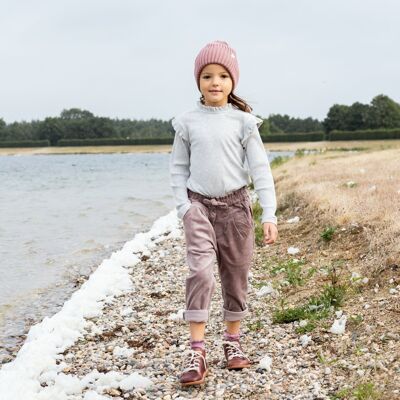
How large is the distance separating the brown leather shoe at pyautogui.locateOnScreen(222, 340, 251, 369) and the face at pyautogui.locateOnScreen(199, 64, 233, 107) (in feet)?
6.30

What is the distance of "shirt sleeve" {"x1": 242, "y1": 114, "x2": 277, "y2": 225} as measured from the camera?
439cm

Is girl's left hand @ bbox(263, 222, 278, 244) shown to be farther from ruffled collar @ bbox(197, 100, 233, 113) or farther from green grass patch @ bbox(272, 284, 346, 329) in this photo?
green grass patch @ bbox(272, 284, 346, 329)

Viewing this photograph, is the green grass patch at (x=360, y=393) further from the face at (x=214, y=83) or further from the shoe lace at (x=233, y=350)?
the face at (x=214, y=83)

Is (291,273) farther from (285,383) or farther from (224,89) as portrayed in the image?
(224,89)

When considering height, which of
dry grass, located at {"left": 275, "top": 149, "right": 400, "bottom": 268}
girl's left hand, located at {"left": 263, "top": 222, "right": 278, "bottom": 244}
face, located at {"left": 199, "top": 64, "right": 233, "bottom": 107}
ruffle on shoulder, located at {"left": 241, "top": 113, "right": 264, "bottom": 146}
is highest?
face, located at {"left": 199, "top": 64, "right": 233, "bottom": 107}

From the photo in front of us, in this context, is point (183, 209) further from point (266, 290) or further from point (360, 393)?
point (266, 290)

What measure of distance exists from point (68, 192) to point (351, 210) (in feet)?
80.0

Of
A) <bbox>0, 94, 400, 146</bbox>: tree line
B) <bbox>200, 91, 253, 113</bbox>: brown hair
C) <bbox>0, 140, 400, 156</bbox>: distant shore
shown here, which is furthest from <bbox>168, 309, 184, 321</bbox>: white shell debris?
<bbox>0, 94, 400, 146</bbox>: tree line

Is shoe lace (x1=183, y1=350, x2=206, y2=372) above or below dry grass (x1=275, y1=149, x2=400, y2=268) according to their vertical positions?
below

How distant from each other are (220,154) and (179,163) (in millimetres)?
383

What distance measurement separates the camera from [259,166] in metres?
4.45

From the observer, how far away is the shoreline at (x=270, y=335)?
4203mm

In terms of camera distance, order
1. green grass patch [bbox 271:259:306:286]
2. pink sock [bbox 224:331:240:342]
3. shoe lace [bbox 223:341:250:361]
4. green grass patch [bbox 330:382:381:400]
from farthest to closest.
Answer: green grass patch [bbox 271:259:306:286] → pink sock [bbox 224:331:240:342] → shoe lace [bbox 223:341:250:361] → green grass patch [bbox 330:382:381:400]

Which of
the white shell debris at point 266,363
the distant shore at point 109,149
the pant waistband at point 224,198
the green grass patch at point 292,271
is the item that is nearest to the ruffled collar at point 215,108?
the pant waistband at point 224,198
